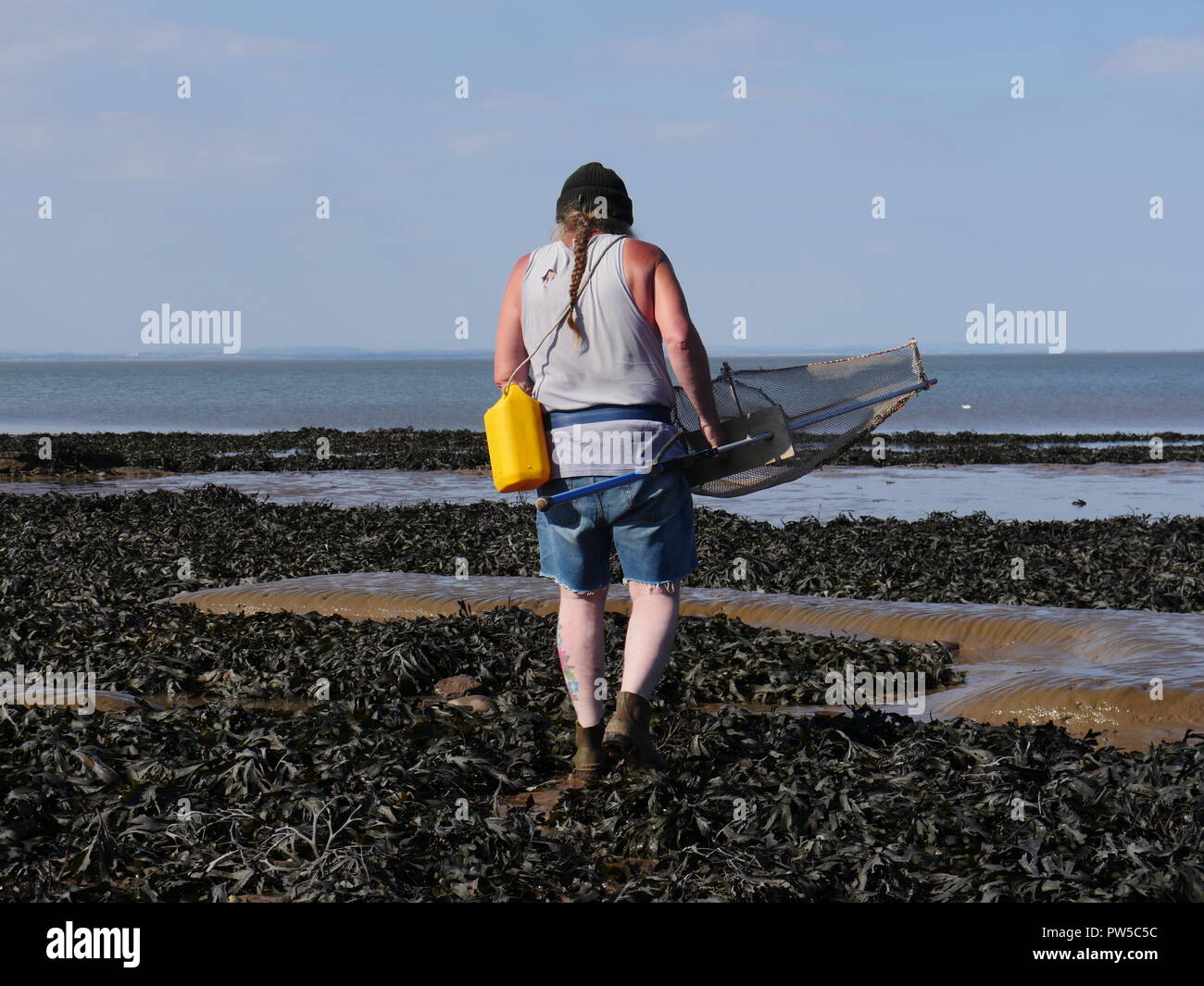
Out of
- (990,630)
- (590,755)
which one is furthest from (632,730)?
(990,630)

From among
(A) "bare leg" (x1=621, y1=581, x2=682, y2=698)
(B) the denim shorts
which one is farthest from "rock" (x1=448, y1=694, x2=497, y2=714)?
(B) the denim shorts

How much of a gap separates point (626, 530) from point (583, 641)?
51 centimetres

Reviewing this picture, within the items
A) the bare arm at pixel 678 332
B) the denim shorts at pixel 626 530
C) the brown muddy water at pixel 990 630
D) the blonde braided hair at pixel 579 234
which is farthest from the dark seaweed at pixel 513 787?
the blonde braided hair at pixel 579 234

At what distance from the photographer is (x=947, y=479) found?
25031 mm

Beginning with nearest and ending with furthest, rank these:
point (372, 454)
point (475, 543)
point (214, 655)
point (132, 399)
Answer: point (214, 655) < point (475, 543) < point (372, 454) < point (132, 399)

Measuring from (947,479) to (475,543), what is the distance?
14.3m

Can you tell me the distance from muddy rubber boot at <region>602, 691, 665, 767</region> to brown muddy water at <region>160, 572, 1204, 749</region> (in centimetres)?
188

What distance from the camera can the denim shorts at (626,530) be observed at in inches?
181

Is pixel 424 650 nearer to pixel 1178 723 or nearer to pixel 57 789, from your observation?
pixel 57 789

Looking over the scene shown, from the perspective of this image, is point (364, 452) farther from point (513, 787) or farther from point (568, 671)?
point (568, 671)

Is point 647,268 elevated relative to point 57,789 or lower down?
elevated

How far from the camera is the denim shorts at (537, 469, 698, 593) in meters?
4.61

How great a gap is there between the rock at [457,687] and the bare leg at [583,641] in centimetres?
226
